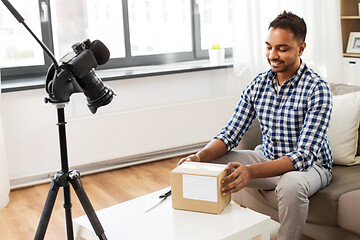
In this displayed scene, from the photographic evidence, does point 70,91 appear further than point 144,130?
No

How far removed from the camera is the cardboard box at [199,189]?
174 cm

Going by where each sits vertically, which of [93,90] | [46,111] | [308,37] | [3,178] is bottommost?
[3,178]

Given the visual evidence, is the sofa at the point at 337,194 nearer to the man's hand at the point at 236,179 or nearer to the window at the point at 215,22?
the man's hand at the point at 236,179

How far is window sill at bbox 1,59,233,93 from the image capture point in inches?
123

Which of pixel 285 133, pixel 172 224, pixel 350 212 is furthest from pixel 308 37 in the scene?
pixel 172 224

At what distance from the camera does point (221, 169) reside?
1.79 metres

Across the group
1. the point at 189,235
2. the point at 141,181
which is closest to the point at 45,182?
the point at 141,181

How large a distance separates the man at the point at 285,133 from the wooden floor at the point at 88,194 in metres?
1.02

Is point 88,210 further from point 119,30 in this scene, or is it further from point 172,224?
point 119,30

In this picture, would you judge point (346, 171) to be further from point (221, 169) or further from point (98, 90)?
point (98, 90)

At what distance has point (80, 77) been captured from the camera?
162cm

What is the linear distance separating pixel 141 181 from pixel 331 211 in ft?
5.17

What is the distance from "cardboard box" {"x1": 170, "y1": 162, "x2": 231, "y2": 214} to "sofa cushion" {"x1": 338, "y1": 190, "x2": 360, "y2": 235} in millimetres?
500

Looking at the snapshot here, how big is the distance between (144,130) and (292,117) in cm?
164
